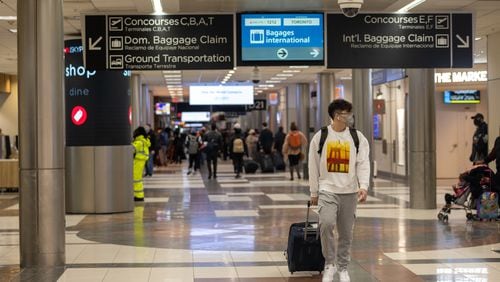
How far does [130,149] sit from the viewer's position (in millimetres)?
15516

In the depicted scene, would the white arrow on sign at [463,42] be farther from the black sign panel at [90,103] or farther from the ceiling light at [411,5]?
the black sign panel at [90,103]

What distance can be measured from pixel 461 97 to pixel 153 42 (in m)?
→ 15.6

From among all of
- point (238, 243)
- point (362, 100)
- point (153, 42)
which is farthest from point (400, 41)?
point (362, 100)

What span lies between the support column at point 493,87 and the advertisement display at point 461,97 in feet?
27.1

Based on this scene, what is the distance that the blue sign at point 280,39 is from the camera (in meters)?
12.4

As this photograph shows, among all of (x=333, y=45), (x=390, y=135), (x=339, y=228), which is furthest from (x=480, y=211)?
(x=390, y=135)

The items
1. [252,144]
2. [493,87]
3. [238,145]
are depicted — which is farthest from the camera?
[252,144]

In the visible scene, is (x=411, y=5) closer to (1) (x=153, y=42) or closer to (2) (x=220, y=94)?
(1) (x=153, y=42)

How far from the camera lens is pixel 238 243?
11.0m

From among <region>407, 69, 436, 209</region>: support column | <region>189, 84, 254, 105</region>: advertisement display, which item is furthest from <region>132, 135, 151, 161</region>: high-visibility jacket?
<region>189, 84, 254, 105</region>: advertisement display

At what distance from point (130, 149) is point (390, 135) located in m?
14.6

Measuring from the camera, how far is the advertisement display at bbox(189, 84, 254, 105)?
37031 mm

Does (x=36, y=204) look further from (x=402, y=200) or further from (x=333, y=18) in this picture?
(x=402, y=200)

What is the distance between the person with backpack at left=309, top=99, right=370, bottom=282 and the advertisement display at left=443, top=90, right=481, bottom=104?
60.5ft
